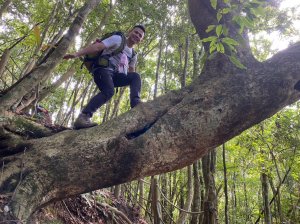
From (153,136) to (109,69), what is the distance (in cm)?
121

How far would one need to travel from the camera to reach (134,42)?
14.1ft

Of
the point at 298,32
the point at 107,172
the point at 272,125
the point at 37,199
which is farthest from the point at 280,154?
the point at 37,199

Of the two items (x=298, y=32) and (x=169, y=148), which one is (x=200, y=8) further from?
(x=298, y=32)

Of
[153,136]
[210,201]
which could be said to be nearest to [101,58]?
[153,136]

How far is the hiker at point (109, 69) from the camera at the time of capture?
3.72m

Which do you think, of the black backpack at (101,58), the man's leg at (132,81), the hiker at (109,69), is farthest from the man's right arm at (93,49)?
the man's leg at (132,81)

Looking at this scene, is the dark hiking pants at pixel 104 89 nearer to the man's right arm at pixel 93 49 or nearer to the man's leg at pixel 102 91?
the man's leg at pixel 102 91

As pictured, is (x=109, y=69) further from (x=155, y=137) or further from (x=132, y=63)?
(x=155, y=137)

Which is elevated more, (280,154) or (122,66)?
(280,154)

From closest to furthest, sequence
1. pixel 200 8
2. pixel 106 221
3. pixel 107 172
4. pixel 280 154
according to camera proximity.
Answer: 1. pixel 107 172
2. pixel 200 8
3. pixel 106 221
4. pixel 280 154

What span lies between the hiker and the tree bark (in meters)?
0.35

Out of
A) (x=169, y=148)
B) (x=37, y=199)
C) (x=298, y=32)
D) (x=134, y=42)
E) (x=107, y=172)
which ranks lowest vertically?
(x=37, y=199)

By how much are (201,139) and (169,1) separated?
17.8 feet

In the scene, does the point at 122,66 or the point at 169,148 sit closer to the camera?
the point at 169,148
